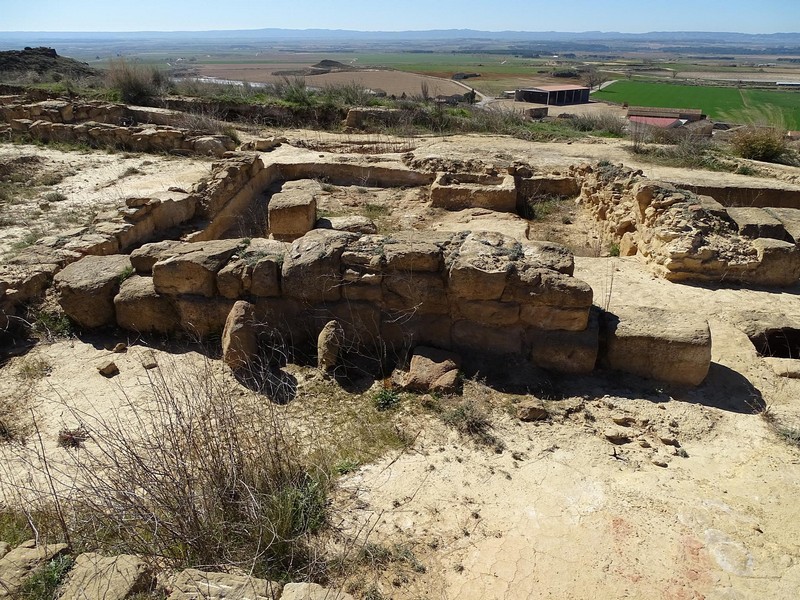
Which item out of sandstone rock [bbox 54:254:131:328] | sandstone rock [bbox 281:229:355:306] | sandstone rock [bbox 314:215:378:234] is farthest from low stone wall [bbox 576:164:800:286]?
sandstone rock [bbox 54:254:131:328]

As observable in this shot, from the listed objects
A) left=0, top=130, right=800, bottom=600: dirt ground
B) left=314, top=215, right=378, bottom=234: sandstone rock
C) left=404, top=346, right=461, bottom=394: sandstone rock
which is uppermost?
left=314, top=215, right=378, bottom=234: sandstone rock

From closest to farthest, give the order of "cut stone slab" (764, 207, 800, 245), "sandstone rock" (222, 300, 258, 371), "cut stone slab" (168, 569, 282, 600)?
"cut stone slab" (168, 569, 282, 600)
"sandstone rock" (222, 300, 258, 371)
"cut stone slab" (764, 207, 800, 245)

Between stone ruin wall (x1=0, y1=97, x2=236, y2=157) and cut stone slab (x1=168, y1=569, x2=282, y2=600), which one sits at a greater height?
stone ruin wall (x1=0, y1=97, x2=236, y2=157)

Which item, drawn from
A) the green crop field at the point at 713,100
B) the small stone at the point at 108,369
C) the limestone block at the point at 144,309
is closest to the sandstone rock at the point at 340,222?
the limestone block at the point at 144,309

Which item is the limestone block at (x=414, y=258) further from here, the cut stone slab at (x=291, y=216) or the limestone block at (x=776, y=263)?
the limestone block at (x=776, y=263)

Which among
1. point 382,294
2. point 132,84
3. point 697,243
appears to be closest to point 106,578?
point 382,294

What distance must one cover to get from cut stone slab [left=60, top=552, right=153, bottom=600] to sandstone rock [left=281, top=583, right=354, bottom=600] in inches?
26.5

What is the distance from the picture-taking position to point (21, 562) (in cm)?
256

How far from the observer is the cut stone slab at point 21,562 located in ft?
7.95

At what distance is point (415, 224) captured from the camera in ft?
32.7

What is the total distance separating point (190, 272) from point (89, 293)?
1186mm

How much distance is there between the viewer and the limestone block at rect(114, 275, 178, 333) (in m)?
5.54

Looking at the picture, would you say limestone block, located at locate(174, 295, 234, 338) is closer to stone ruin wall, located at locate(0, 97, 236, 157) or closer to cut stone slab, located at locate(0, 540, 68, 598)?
cut stone slab, located at locate(0, 540, 68, 598)

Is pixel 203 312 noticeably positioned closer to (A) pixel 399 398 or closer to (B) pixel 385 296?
(B) pixel 385 296
